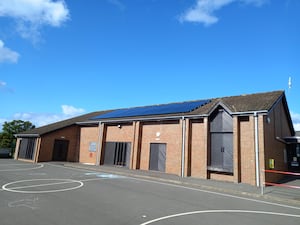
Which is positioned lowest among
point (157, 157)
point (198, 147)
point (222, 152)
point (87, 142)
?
point (157, 157)

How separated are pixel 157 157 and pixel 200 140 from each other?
4218mm

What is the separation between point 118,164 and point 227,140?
10733 mm

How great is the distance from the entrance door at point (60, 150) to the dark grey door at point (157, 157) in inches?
473

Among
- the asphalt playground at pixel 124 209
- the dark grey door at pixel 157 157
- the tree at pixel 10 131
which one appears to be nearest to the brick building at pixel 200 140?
the dark grey door at pixel 157 157

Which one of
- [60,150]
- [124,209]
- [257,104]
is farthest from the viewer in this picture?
[60,150]

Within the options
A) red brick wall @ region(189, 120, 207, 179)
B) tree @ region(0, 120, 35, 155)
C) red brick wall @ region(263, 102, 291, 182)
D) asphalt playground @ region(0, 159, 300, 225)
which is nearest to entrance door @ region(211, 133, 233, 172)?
red brick wall @ region(189, 120, 207, 179)

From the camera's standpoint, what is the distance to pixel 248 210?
24.9 ft

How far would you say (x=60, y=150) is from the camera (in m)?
26.1

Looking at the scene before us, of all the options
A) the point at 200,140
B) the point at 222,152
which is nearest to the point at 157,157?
the point at 200,140

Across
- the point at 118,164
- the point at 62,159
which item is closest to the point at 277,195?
the point at 118,164

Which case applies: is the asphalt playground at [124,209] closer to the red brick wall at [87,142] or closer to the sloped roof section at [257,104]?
the sloped roof section at [257,104]

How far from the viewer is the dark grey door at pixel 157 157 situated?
61.3 feet

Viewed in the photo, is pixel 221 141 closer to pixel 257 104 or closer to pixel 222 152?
pixel 222 152

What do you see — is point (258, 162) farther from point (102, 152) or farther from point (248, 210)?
point (102, 152)
